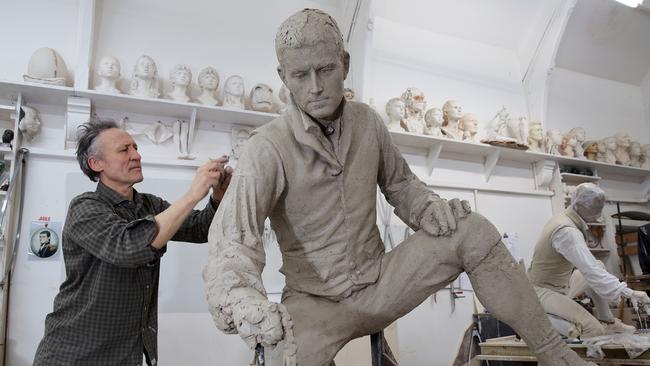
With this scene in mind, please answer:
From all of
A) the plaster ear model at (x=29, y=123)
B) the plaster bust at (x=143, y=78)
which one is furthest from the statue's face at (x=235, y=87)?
the plaster ear model at (x=29, y=123)

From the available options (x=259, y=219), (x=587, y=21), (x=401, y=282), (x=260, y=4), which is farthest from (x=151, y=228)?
(x=587, y=21)

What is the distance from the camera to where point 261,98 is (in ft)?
11.8

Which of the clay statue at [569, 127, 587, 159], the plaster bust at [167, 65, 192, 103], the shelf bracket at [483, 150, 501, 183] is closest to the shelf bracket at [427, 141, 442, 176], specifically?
the shelf bracket at [483, 150, 501, 183]

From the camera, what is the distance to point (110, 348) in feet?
5.30

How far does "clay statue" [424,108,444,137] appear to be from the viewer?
14.0 feet

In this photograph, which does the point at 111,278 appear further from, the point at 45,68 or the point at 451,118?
the point at 451,118

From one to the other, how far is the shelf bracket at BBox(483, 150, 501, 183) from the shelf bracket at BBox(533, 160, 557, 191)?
530mm

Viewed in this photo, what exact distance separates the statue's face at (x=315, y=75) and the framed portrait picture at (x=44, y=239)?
252cm

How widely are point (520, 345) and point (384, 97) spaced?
2.66 m

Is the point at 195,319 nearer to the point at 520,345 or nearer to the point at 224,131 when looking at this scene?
the point at 224,131

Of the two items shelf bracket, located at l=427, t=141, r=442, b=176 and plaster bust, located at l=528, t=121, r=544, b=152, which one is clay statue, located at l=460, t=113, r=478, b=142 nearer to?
shelf bracket, located at l=427, t=141, r=442, b=176

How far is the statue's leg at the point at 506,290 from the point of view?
1.20 meters

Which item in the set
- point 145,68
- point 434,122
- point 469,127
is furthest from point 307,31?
point 469,127

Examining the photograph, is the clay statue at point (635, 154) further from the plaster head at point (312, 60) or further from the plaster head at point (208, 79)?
the plaster head at point (312, 60)
